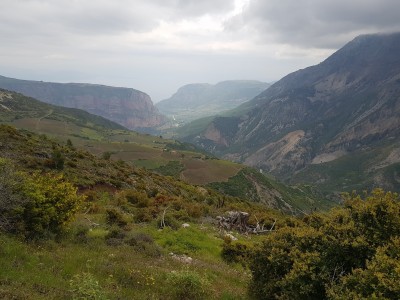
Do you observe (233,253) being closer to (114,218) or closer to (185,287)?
(114,218)

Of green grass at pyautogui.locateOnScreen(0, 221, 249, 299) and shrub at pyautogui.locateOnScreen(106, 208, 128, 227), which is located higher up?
green grass at pyautogui.locateOnScreen(0, 221, 249, 299)

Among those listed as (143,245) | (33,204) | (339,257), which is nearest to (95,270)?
(33,204)

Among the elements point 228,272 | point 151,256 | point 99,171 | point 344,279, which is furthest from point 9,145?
point 344,279

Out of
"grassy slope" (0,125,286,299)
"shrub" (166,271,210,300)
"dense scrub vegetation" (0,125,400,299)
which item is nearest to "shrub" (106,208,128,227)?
"grassy slope" (0,125,286,299)

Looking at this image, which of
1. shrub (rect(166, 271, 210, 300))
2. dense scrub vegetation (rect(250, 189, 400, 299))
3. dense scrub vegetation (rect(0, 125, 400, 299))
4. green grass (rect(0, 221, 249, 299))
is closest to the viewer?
dense scrub vegetation (rect(250, 189, 400, 299))

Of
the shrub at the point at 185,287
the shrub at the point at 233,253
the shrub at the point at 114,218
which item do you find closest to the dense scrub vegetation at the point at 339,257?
the shrub at the point at 185,287

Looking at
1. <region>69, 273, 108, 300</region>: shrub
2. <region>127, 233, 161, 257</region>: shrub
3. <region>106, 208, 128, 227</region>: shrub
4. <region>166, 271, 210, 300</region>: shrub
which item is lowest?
<region>106, 208, 128, 227</region>: shrub

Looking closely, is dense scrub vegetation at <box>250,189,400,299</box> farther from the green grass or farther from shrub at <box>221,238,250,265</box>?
shrub at <box>221,238,250,265</box>

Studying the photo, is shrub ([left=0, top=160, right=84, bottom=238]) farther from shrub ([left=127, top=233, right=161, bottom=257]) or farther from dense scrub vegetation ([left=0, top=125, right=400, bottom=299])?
shrub ([left=127, top=233, right=161, bottom=257])

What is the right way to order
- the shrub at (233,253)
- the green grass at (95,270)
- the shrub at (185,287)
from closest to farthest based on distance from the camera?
the green grass at (95,270) < the shrub at (185,287) < the shrub at (233,253)

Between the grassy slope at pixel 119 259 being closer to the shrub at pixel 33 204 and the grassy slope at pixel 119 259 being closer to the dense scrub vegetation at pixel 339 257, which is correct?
the shrub at pixel 33 204

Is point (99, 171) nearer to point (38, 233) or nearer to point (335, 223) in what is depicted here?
point (38, 233)

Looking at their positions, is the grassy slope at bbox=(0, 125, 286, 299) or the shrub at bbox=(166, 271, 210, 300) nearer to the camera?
the grassy slope at bbox=(0, 125, 286, 299)

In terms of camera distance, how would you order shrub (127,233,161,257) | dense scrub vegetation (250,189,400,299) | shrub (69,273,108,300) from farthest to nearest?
shrub (127,233,161,257) < dense scrub vegetation (250,189,400,299) < shrub (69,273,108,300)
